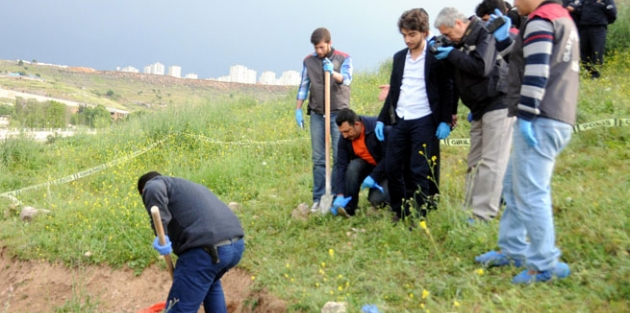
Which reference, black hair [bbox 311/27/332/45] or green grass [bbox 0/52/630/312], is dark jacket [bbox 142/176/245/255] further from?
black hair [bbox 311/27/332/45]

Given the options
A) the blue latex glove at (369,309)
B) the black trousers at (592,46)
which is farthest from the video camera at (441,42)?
the black trousers at (592,46)

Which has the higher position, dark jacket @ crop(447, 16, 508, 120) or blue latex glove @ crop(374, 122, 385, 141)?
dark jacket @ crop(447, 16, 508, 120)

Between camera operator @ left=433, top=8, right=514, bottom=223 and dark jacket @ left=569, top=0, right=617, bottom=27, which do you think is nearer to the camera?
camera operator @ left=433, top=8, right=514, bottom=223

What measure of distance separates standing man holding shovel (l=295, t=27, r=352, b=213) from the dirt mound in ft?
4.51

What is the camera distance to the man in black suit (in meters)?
4.39

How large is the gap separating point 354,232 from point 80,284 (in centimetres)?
269

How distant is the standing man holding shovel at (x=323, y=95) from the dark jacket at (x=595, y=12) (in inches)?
165

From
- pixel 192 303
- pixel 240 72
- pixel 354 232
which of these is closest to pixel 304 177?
pixel 354 232

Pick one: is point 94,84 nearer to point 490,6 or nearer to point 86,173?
point 86,173

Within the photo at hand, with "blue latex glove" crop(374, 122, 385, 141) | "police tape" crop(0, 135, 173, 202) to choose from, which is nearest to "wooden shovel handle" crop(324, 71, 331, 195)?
"blue latex glove" crop(374, 122, 385, 141)

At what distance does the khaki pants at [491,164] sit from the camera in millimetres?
4184

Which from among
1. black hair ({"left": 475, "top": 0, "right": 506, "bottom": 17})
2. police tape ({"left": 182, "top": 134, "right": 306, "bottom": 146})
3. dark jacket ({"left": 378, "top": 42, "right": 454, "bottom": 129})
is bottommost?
police tape ({"left": 182, "top": 134, "right": 306, "bottom": 146})

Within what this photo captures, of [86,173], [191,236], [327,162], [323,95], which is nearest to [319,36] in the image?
[323,95]

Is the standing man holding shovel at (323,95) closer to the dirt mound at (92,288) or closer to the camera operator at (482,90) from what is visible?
the dirt mound at (92,288)
